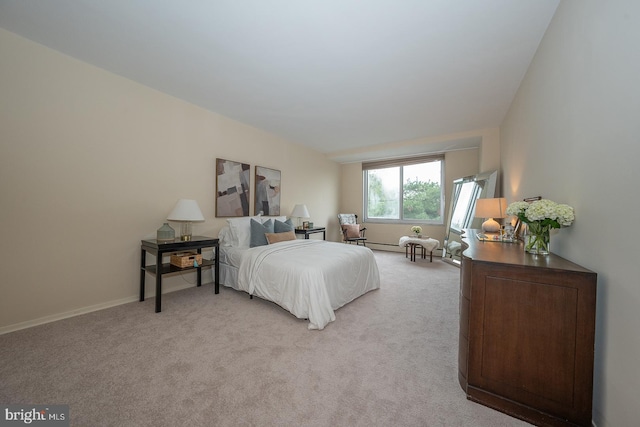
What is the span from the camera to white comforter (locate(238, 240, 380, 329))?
242 cm

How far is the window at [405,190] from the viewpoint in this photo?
6.05m

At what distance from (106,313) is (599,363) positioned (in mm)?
4094

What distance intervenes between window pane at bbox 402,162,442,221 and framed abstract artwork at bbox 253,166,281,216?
3597 millimetres

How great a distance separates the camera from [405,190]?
21.3 ft

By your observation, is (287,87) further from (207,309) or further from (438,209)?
(438,209)

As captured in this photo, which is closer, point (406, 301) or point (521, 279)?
point (521, 279)

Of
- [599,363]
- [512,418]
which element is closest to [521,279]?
[599,363]

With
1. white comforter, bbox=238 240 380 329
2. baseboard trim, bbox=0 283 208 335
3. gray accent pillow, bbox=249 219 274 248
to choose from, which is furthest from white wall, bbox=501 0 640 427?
baseboard trim, bbox=0 283 208 335

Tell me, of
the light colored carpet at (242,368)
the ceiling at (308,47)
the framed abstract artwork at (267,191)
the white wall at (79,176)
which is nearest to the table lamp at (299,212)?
the framed abstract artwork at (267,191)

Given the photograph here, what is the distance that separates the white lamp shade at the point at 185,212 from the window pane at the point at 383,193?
509 cm

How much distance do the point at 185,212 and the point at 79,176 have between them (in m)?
1.09

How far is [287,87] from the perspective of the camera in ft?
10.1

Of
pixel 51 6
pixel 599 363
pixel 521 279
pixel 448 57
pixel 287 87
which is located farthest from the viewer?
pixel 287 87

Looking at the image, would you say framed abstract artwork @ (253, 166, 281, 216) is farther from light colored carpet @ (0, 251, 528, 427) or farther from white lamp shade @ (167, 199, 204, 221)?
light colored carpet @ (0, 251, 528, 427)
